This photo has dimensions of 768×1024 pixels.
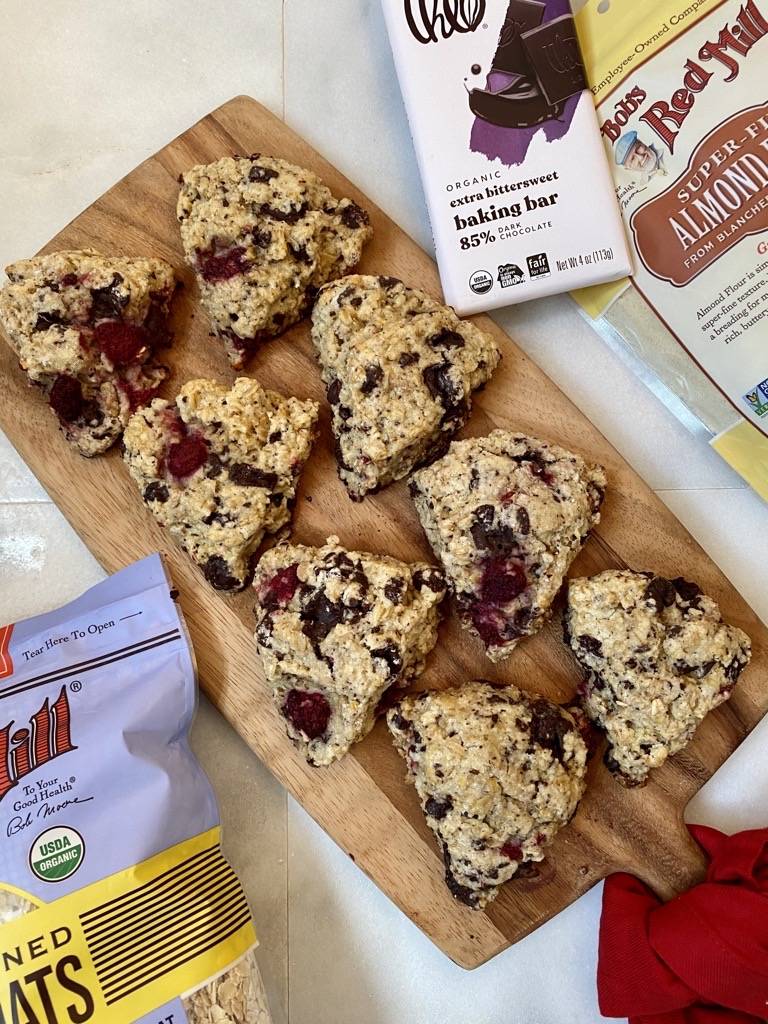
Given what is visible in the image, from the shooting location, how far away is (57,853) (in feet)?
3.63

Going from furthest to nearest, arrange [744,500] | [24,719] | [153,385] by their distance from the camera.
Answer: [744,500] → [153,385] → [24,719]

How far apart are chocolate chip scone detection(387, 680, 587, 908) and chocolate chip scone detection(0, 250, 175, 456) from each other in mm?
682

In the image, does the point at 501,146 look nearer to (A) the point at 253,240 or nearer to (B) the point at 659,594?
(A) the point at 253,240

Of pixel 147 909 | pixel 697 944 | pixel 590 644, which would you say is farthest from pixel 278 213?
pixel 697 944

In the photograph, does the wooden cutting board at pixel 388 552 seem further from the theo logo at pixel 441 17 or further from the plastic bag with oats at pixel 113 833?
the theo logo at pixel 441 17

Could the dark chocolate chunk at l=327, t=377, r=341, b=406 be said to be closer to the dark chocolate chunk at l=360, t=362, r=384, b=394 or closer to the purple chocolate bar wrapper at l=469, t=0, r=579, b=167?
the dark chocolate chunk at l=360, t=362, r=384, b=394

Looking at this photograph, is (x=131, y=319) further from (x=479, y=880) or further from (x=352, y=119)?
(x=479, y=880)

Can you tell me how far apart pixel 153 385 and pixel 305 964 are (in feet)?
3.34

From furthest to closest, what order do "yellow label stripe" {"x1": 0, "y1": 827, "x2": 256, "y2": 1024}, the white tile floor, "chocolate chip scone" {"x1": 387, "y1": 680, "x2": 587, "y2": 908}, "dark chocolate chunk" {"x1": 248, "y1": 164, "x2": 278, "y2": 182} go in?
the white tile floor → "dark chocolate chunk" {"x1": 248, "y1": 164, "x2": 278, "y2": 182} → "chocolate chip scone" {"x1": 387, "y1": 680, "x2": 587, "y2": 908} → "yellow label stripe" {"x1": 0, "y1": 827, "x2": 256, "y2": 1024}

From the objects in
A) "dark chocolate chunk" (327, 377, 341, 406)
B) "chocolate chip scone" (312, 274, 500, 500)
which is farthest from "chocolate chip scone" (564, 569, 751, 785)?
"dark chocolate chunk" (327, 377, 341, 406)

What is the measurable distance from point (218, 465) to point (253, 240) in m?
0.36

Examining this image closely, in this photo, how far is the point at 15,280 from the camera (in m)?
1.26

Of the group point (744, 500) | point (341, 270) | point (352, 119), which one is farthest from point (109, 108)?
point (744, 500)

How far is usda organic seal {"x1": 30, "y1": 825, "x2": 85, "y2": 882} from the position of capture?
43.2 inches
